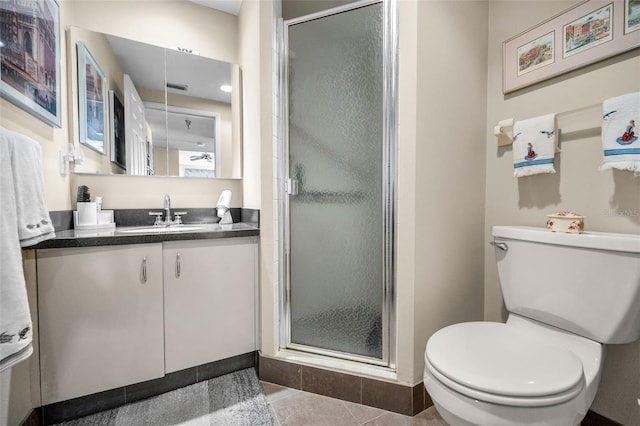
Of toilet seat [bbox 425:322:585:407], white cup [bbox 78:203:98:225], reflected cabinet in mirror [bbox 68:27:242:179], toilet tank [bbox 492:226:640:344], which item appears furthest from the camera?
reflected cabinet in mirror [bbox 68:27:242:179]

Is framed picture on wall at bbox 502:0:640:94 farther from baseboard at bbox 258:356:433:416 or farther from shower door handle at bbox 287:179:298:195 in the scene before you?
baseboard at bbox 258:356:433:416

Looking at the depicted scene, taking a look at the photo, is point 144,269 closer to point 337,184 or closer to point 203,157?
point 203,157

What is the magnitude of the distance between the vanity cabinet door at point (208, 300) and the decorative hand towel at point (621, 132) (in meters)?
1.62

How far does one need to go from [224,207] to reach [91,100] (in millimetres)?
979

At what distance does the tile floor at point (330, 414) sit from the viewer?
1.26m

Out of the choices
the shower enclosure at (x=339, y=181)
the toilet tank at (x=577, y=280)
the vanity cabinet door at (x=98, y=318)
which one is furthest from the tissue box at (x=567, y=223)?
the vanity cabinet door at (x=98, y=318)

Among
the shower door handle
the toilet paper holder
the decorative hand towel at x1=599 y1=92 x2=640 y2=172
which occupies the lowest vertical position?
the shower door handle

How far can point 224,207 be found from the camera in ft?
→ 6.32

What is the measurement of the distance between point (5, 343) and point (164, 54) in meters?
1.79

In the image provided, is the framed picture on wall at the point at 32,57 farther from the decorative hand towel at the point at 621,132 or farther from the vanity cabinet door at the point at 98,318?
the decorative hand towel at the point at 621,132

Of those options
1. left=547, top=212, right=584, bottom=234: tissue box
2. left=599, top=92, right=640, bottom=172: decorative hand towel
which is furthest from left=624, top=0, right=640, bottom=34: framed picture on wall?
left=547, top=212, right=584, bottom=234: tissue box

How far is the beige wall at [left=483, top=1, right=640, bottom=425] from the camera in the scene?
1110mm

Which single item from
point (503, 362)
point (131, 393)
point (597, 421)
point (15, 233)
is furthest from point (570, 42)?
point (131, 393)

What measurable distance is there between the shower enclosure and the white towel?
1.01 metres
